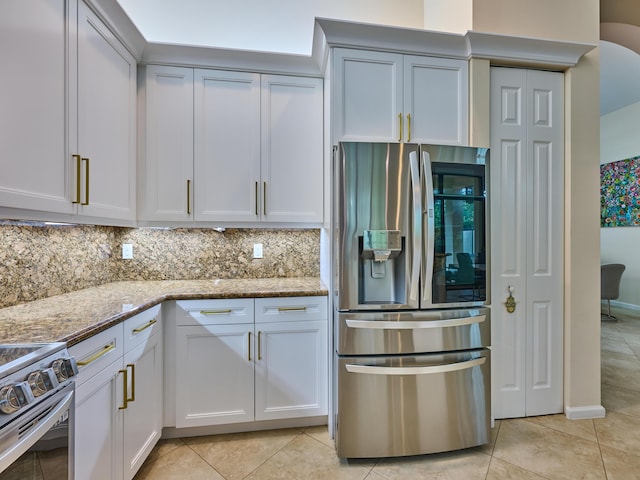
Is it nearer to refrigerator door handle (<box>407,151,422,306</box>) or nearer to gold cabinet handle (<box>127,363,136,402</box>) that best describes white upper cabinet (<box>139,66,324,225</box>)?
refrigerator door handle (<box>407,151,422,306</box>)

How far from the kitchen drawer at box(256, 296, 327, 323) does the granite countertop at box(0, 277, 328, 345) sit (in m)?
0.04

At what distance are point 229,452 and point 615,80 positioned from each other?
6.61 meters

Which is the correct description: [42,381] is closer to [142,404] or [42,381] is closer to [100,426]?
[100,426]

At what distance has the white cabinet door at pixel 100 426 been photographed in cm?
117

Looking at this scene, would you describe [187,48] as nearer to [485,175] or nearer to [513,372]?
[485,175]

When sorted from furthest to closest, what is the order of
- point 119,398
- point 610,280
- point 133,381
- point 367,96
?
point 610,280
point 367,96
point 133,381
point 119,398

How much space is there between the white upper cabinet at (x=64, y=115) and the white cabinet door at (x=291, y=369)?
49.3 inches

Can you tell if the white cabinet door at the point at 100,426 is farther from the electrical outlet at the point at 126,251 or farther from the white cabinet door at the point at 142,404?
the electrical outlet at the point at 126,251

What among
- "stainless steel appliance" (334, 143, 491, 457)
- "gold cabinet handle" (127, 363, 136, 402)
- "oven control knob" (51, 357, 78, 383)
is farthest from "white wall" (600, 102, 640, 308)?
"oven control knob" (51, 357, 78, 383)

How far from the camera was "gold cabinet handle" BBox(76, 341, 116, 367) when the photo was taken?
119 centimetres

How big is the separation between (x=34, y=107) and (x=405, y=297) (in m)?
→ 1.99

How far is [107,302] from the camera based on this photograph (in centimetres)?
170

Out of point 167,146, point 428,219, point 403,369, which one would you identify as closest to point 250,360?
point 403,369

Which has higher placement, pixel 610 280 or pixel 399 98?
pixel 399 98
